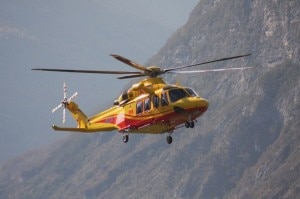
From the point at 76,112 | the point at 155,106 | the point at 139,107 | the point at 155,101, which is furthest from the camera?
the point at 76,112

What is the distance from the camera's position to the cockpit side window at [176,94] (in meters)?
112

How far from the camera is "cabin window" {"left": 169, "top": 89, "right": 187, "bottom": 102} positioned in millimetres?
112250

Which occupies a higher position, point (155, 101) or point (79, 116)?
point (155, 101)

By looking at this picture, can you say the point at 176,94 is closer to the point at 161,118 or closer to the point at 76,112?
the point at 161,118

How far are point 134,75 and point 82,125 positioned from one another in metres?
17.6

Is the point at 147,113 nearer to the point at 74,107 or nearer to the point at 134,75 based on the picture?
the point at 134,75

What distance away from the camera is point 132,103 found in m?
117

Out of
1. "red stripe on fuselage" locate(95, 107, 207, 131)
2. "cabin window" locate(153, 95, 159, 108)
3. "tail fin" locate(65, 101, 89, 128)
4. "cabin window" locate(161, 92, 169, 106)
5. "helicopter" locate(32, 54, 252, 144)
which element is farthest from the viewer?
"tail fin" locate(65, 101, 89, 128)

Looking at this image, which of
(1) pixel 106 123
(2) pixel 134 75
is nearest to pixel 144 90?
(2) pixel 134 75

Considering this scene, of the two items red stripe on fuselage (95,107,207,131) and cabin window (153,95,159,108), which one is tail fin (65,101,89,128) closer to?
red stripe on fuselage (95,107,207,131)

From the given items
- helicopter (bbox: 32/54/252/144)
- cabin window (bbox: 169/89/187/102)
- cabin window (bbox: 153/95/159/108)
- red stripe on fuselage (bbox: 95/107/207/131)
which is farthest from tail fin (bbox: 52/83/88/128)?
cabin window (bbox: 169/89/187/102)

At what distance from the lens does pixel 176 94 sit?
370 feet

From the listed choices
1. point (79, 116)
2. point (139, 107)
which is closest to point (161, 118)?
point (139, 107)

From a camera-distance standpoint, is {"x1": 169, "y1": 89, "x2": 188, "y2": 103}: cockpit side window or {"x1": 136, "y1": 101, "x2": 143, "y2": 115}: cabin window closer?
{"x1": 169, "y1": 89, "x2": 188, "y2": 103}: cockpit side window
